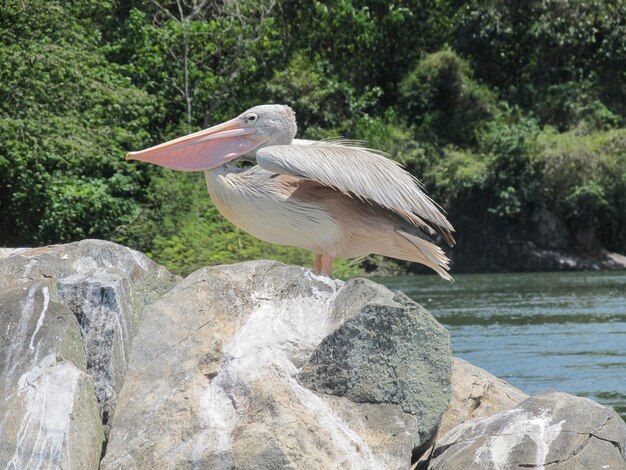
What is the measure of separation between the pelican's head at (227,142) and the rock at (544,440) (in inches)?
93.7

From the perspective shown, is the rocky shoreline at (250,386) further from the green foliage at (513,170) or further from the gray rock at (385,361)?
the green foliage at (513,170)

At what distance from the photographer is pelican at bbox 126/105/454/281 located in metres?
6.62

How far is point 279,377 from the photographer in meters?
5.47

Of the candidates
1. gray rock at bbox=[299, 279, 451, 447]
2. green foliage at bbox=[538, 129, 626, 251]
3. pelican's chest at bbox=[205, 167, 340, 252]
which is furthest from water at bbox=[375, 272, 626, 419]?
gray rock at bbox=[299, 279, 451, 447]

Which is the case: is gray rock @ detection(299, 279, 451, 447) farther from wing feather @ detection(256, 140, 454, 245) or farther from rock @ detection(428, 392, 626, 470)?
wing feather @ detection(256, 140, 454, 245)

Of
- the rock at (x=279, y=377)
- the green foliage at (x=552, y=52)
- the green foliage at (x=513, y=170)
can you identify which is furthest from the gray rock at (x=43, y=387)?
the green foliage at (x=552, y=52)

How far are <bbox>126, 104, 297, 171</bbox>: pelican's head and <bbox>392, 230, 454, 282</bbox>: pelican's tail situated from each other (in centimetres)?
103

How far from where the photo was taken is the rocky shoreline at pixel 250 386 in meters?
5.23

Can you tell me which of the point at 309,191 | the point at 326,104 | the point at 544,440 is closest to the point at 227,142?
the point at 309,191

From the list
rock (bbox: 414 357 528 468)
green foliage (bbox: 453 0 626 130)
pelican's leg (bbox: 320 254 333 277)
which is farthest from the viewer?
green foliage (bbox: 453 0 626 130)

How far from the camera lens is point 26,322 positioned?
5.61 metres

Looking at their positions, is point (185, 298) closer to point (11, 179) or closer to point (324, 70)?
point (11, 179)

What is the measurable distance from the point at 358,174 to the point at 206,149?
1.03 metres

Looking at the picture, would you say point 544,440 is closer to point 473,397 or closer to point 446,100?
point 473,397
